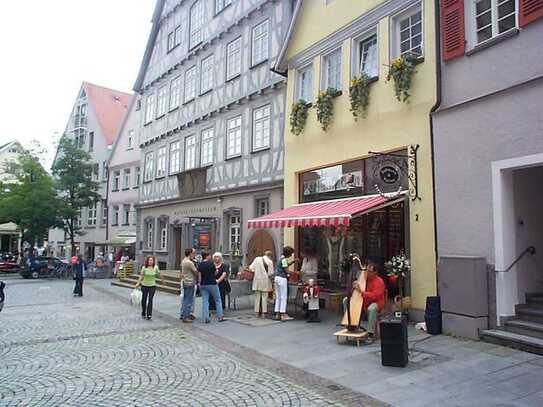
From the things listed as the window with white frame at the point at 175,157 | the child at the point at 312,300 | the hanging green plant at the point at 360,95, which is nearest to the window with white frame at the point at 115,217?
the window with white frame at the point at 175,157

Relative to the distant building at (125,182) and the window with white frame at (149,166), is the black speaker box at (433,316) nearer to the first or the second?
the window with white frame at (149,166)

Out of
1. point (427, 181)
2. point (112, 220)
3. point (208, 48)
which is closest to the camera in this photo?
point (427, 181)

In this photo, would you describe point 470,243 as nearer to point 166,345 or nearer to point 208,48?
point 166,345

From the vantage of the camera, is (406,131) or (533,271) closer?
(533,271)

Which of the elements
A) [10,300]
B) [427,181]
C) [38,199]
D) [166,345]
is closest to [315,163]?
[427,181]

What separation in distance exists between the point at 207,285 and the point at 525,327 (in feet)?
21.7

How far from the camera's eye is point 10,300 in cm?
1658

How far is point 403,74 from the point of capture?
1036cm

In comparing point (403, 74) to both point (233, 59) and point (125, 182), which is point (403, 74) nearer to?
point (233, 59)

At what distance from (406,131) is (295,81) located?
5.24 m

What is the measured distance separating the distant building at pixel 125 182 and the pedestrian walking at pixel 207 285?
771 inches

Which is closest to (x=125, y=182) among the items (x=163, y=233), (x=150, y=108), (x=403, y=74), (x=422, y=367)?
(x=150, y=108)

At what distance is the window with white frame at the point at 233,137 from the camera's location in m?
18.1

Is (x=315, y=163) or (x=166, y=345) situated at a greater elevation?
(x=315, y=163)
